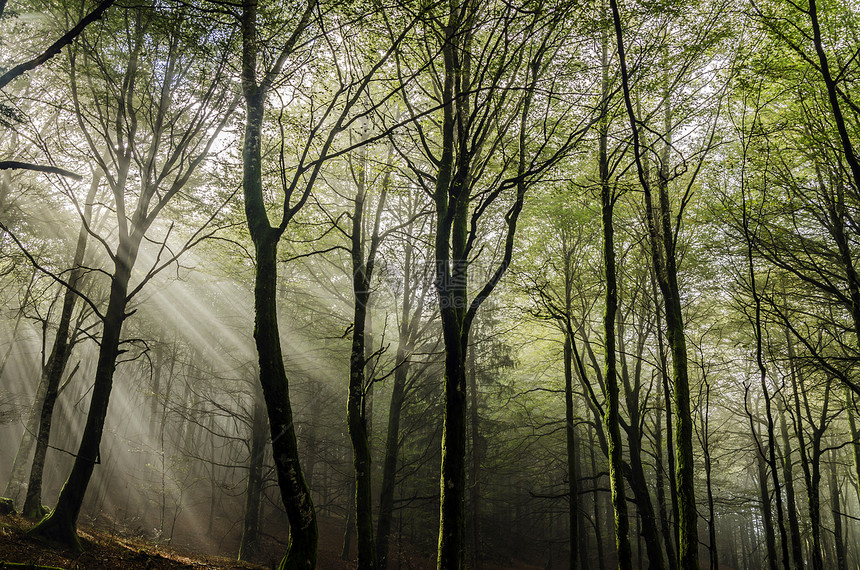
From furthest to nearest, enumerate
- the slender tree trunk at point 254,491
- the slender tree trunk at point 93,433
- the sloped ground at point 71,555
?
the slender tree trunk at point 254,491 < the slender tree trunk at point 93,433 < the sloped ground at point 71,555

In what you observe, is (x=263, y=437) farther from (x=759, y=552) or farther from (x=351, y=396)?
(x=759, y=552)

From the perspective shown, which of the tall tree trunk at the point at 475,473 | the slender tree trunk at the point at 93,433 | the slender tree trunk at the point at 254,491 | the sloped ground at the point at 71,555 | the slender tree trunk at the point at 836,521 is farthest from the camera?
the slender tree trunk at the point at 836,521

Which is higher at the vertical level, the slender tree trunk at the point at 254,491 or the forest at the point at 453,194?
the forest at the point at 453,194

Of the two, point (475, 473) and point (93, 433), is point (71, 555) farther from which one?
point (475, 473)

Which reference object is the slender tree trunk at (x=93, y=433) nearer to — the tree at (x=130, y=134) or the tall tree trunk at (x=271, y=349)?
the tree at (x=130, y=134)

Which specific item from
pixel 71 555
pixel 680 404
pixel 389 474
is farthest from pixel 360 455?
pixel 680 404

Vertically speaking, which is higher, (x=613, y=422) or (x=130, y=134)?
(x=130, y=134)

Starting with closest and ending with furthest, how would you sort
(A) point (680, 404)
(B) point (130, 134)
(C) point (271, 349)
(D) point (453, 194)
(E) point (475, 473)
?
(C) point (271, 349)
(D) point (453, 194)
(B) point (130, 134)
(A) point (680, 404)
(E) point (475, 473)

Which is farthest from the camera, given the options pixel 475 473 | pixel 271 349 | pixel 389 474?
pixel 475 473

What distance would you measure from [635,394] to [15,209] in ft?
53.2

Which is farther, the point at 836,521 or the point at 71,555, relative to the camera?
the point at 836,521

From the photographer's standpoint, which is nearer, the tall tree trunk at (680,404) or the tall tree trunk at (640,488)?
the tall tree trunk at (680,404)

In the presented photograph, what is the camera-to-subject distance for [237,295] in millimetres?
17391

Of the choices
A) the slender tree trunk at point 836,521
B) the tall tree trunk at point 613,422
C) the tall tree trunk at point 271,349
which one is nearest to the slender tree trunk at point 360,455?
the tall tree trunk at point 271,349
